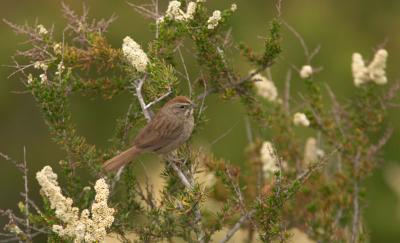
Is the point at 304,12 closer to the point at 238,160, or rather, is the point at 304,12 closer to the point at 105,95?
the point at 238,160

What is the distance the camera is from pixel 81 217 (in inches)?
151

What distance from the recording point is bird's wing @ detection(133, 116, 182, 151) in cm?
613

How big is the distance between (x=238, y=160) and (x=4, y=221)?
5356 millimetres

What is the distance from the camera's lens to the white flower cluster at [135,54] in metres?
4.98

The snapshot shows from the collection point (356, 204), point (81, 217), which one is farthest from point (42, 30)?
point (356, 204)

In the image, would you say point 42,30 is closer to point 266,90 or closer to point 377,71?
point 266,90

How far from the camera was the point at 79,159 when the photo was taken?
16.3 ft

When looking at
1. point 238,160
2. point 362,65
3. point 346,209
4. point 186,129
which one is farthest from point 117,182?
point 238,160

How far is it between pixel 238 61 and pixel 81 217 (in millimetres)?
10978

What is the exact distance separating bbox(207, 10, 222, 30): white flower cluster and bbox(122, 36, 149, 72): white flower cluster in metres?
0.52

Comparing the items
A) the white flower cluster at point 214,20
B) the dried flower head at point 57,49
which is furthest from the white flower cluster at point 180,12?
the dried flower head at point 57,49

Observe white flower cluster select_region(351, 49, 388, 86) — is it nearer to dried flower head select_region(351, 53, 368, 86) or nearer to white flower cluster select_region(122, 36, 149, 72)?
dried flower head select_region(351, 53, 368, 86)

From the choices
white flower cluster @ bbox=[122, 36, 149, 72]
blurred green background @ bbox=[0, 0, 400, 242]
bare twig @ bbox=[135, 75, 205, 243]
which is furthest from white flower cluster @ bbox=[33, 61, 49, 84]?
blurred green background @ bbox=[0, 0, 400, 242]

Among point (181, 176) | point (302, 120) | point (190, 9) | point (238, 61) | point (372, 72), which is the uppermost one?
point (190, 9)
